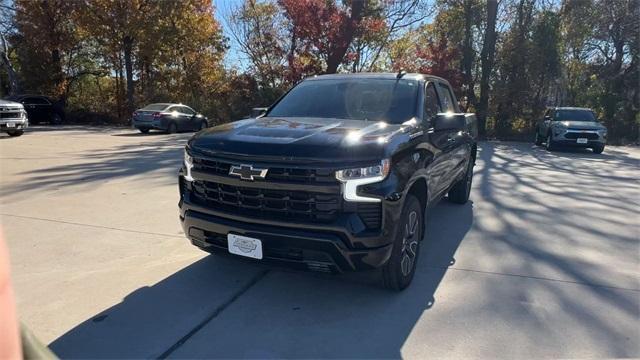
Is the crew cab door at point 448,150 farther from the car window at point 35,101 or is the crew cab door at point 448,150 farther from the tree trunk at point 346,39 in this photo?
the car window at point 35,101

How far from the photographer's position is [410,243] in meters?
3.96

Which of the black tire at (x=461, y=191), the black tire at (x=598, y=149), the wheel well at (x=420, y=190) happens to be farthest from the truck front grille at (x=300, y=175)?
the black tire at (x=598, y=149)

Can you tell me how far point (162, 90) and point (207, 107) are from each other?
426 centimetres

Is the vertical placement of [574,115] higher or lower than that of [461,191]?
higher

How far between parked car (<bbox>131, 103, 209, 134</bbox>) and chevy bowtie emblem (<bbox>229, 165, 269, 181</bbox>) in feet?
57.7

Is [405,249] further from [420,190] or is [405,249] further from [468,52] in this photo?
[468,52]

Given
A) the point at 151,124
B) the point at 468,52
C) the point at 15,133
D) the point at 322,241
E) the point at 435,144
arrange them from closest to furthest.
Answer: the point at 322,241 → the point at 435,144 → the point at 15,133 → the point at 151,124 → the point at 468,52

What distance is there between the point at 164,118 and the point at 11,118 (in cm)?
567

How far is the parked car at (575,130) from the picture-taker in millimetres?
15194

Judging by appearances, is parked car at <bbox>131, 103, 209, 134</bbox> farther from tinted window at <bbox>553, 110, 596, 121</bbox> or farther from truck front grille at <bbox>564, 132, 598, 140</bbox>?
truck front grille at <bbox>564, 132, 598, 140</bbox>

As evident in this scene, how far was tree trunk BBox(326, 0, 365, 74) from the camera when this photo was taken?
74.2 ft

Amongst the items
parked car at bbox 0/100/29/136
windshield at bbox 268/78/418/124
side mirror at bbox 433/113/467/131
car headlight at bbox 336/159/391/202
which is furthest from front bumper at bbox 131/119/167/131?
car headlight at bbox 336/159/391/202

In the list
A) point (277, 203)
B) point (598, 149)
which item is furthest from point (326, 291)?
point (598, 149)

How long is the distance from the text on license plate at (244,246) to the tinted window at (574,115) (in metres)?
15.9
